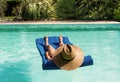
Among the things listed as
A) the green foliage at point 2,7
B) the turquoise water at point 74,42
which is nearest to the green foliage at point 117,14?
the turquoise water at point 74,42

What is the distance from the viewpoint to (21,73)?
9008 mm

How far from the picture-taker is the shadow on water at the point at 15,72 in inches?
332

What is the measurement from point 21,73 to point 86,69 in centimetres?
190

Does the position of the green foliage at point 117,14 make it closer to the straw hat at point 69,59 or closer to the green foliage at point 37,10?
the green foliage at point 37,10

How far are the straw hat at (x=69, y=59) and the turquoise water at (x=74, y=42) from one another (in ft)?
5.98

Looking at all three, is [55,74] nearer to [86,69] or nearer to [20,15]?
[86,69]

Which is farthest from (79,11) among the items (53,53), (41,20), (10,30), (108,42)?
(53,53)

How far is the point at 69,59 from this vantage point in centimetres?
662

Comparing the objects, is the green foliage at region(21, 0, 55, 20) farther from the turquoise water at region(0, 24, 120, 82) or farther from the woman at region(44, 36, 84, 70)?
the woman at region(44, 36, 84, 70)

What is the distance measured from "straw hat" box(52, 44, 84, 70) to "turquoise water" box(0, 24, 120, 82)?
182 centimetres

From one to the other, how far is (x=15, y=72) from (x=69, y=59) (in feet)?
9.54

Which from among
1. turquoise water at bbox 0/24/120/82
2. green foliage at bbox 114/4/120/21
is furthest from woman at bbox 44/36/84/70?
green foliage at bbox 114/4/120/21

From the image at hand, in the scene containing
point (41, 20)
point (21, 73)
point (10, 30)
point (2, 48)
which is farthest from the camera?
point (41, 20)

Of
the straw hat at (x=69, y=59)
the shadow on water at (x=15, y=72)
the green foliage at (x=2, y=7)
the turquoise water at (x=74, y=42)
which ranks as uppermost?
the straw hat at (x=69, y=59)
